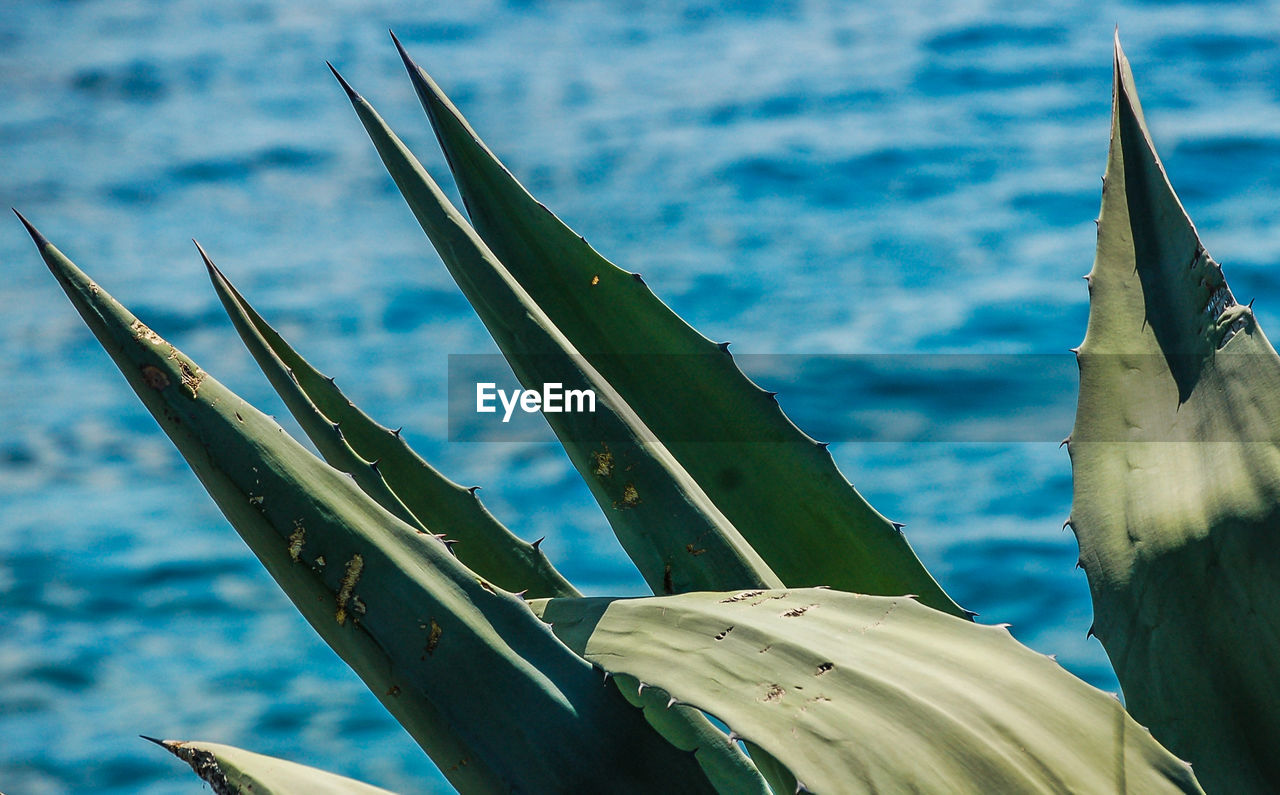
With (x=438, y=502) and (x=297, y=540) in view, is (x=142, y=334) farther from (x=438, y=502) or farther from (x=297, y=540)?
(x=438, y=502)

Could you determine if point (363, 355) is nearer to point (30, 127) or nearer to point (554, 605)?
point (30, 127)

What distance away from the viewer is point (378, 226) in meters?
3.08

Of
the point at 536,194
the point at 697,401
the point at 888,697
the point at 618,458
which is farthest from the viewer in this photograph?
the point at 536,194

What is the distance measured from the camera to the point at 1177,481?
0.55m

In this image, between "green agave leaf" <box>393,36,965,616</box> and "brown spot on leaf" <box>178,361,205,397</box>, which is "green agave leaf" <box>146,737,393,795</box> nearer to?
"brown spot on leaf" <box>178,361,205,397</box>

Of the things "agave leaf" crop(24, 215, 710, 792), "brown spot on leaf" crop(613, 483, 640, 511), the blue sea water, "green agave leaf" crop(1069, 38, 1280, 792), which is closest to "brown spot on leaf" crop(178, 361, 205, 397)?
"agave leaf" crop(24, 215, 710, 792)

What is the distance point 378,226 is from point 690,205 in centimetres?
74

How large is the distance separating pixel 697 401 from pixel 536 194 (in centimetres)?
245

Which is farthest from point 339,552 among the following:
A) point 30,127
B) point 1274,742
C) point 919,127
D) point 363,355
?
point 30,127

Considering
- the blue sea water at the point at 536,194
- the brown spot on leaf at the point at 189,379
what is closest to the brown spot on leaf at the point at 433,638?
the brown spot on leaf at the point at 189,379

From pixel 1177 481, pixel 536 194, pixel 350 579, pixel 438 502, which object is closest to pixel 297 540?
pixel 350 579

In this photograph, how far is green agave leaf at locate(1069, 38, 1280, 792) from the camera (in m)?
0.51

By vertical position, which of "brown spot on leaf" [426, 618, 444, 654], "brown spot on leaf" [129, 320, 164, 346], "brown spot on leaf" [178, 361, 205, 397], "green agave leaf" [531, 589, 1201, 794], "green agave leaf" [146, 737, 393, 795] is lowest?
"green agave leaf" [531, 589, 1201, 794]

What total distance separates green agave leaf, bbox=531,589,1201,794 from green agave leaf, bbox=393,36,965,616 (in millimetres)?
194
